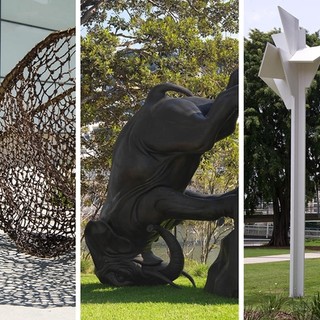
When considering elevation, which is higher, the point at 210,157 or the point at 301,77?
the point at 301,77

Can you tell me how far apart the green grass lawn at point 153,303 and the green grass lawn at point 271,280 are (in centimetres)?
122

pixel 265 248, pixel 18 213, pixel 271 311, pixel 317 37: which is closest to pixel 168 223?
pixel 271 311

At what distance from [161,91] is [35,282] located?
1754mm

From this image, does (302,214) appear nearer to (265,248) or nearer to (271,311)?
(271,311)

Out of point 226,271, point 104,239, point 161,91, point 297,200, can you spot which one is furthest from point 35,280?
point 297,200

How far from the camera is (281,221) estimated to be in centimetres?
950

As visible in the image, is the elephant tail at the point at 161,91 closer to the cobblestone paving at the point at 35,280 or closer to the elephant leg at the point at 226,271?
the elephant leg at the point at 226,271

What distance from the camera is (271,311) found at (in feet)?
12.5

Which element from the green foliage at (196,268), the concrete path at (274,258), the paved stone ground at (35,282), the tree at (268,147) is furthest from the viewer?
the tree at (268,147)

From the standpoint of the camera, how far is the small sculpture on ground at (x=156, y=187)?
11.9 feet

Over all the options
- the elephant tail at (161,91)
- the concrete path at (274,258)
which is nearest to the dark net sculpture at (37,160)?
the elephant tail at (161,91)

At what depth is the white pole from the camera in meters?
4.23

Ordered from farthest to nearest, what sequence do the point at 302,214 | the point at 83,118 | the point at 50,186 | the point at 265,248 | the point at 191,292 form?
the point at 265,248 < the point at 50,186 < the point at 302,214 < the point at 83,118 < the point at 191,292

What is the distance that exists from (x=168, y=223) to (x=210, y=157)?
467 millimetres
